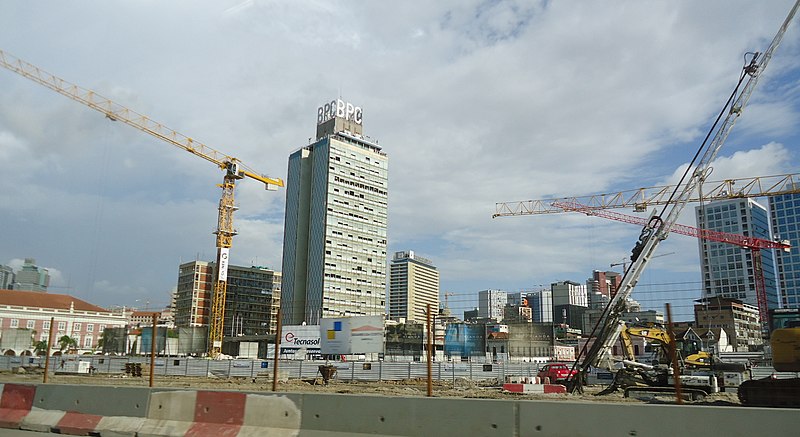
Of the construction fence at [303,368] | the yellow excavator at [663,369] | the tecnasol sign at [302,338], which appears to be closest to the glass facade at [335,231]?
the tecnasol sign at [302,338]

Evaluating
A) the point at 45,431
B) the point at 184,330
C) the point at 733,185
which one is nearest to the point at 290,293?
the point at 184,330

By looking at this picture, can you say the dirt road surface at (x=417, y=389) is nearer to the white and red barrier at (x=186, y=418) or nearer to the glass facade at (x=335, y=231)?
the white and red barrier at (x=186, y=418)

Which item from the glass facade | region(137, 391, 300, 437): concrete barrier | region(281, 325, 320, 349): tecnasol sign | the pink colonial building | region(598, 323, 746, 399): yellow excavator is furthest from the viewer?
the glass facade

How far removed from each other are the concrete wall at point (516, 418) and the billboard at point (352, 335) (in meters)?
34.4

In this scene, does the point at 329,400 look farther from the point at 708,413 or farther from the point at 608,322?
the point at 608,322

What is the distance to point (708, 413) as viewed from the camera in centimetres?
657

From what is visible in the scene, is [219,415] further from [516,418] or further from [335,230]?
[335,230]

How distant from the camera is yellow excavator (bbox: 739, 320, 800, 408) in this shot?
49.2 feet

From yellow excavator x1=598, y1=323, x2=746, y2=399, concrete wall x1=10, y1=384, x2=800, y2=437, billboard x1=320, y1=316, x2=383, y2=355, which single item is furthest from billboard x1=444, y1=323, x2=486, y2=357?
concrete wall x1=10, y1=384, x2=800, y2=437

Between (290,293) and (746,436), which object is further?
(290,293)

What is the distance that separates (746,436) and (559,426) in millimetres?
2009

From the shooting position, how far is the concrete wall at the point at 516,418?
6434mm

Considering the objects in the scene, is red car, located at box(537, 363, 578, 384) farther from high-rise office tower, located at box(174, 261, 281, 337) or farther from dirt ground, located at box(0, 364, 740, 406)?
high-rise office tower, located at box(174, 261, 281, 337)

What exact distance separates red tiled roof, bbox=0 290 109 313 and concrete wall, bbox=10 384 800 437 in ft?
419
